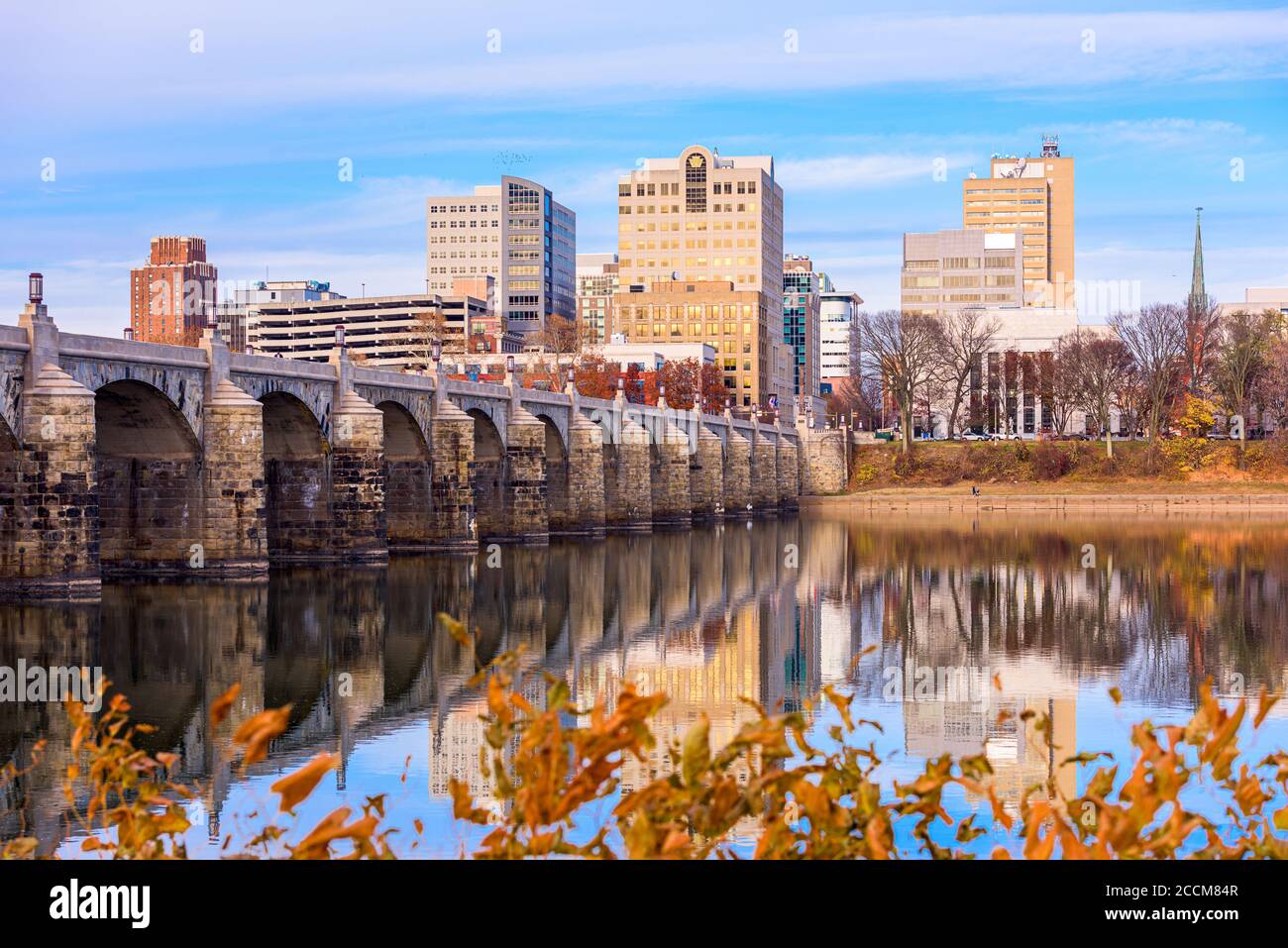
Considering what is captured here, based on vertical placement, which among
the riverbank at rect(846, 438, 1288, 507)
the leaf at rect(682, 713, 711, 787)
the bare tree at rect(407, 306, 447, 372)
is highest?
the bare tree at rect(407, 306, 447, 372)

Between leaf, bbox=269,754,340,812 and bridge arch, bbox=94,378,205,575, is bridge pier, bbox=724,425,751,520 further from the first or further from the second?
leaf, bbox=269,754,340,812

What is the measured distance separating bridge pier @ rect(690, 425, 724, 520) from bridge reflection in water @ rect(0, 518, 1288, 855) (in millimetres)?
33221

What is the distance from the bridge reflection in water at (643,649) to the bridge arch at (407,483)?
2.94 meters

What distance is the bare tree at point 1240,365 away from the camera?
356 ft

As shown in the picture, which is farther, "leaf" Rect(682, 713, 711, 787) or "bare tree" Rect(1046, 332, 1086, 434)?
"bare tree" Rect(1046, 332, 1086, 434)

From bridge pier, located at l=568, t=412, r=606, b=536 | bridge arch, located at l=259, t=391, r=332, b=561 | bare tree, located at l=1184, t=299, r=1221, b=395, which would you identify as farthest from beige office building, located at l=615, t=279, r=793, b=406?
bridge arch, located at l=259, t=391, r=332, b=561

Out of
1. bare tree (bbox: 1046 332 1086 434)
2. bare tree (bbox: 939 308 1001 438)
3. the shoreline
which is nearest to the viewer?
the shoreline

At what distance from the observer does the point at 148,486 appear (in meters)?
40.3

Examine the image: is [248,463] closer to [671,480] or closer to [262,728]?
[262,728]

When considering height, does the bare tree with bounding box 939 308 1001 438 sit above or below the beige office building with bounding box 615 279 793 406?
below

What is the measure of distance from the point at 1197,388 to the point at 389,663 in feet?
328

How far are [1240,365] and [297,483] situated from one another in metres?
83.7

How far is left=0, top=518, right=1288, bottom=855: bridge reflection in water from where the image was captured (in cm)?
1822

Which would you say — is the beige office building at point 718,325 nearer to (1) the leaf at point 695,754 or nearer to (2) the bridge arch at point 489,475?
(2) the bridge arch at point 489,475
